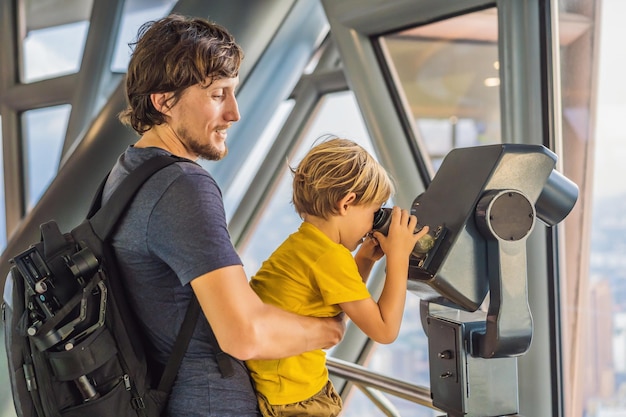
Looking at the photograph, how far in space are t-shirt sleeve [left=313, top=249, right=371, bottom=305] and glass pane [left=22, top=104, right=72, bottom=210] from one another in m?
6.30

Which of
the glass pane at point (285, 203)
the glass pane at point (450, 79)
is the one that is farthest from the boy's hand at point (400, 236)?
the glass pane at point (285, 203)

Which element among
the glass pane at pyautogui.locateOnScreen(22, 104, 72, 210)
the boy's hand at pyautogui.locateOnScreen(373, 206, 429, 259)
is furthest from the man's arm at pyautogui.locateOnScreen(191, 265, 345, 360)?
the glass pane at pyautogui.locateOnScreen(22, 104, 72, 210)

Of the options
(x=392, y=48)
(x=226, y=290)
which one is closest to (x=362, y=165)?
(x=226, y=290)

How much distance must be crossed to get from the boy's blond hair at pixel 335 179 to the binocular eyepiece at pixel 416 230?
0.13 feet

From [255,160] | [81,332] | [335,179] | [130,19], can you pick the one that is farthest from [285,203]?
[81,332]

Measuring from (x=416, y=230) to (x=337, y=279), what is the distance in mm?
212

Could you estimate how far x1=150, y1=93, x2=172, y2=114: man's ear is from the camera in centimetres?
161

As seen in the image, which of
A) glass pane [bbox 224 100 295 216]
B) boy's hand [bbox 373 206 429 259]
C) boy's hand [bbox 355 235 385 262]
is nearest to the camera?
boy's hand [bbox 373 206 429 259]

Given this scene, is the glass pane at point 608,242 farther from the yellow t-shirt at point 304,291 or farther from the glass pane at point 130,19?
the glass pane at point 130,19

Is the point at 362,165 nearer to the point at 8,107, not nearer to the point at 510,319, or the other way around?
the point at 510,319

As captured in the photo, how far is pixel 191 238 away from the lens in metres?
1.44

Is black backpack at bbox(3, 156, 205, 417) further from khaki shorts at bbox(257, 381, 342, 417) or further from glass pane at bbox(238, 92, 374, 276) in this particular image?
glass pane at bbox(238, 92, 374, 276)

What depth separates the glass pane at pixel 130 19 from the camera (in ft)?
19.0

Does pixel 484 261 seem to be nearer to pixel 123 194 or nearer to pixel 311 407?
pixel 311 407
